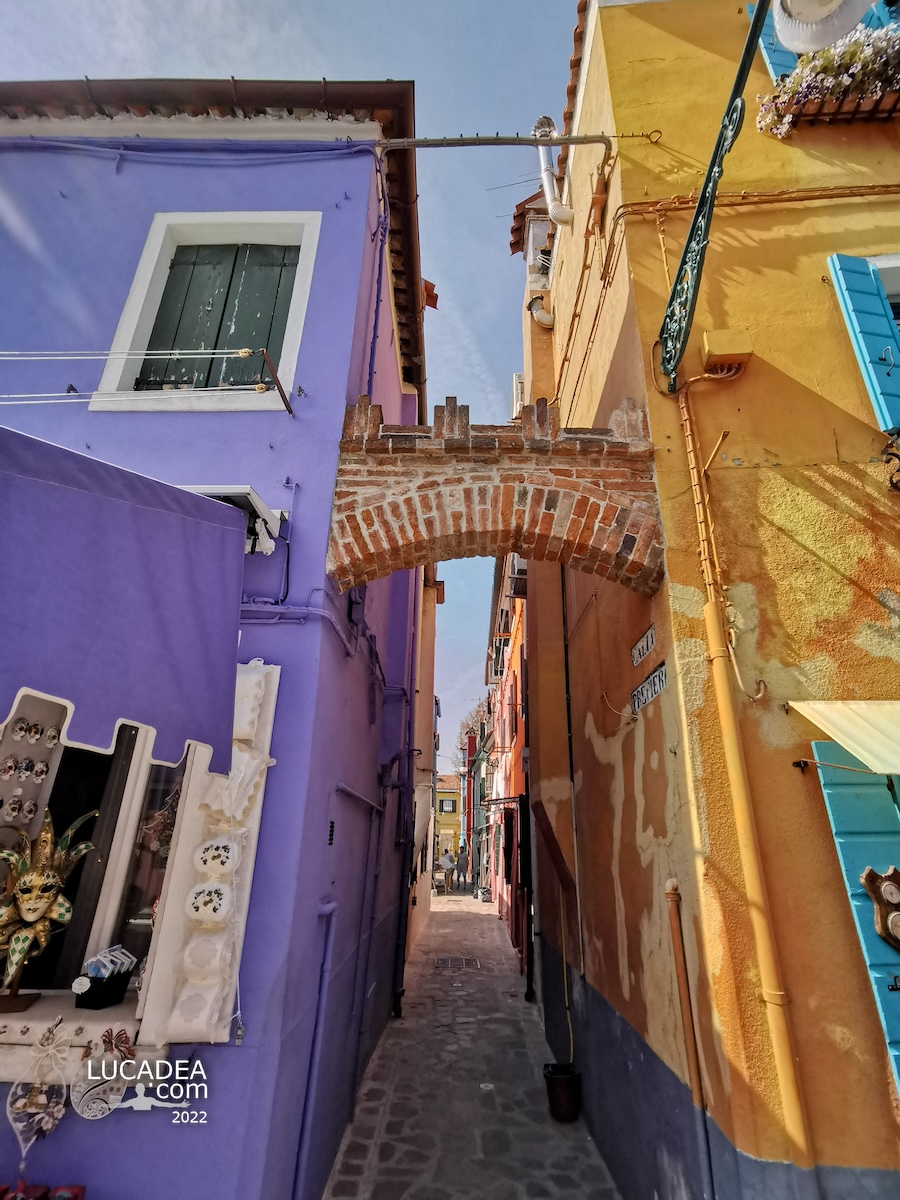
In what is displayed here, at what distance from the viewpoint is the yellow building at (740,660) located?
276 centimetres

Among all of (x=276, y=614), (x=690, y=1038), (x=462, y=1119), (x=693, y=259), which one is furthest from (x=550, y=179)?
(x=462, y=1119)

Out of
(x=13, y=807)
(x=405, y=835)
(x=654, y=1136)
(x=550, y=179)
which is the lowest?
(x=654, y=1136)

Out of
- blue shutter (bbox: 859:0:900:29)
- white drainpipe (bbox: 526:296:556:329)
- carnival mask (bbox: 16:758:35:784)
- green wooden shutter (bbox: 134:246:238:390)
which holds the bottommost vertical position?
carnival mask (bbox: 16:758:35:784)

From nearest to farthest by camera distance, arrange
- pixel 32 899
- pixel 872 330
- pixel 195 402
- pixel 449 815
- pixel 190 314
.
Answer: pixel 32 899 < pixel 872 330 < pixel 195 402 < pixel 190 314 < pixel 449 815

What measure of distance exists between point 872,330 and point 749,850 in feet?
11.9

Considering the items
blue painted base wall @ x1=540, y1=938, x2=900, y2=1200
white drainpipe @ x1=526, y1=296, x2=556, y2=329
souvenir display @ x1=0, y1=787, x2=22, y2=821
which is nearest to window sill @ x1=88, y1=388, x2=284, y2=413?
souvenir display @ x1=0, y1=787, x2=22, y2=821

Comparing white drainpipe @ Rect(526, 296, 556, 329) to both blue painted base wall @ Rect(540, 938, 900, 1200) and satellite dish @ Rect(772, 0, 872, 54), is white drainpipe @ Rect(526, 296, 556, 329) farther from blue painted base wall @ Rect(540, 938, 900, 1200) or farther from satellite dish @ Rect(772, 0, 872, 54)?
blue painted base wall @ Rect(540, 938, 900, 1200)

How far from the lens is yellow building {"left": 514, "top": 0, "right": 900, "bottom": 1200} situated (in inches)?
109

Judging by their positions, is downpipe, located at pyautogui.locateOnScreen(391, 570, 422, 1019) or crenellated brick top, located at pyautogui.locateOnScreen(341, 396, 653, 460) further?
downpipe, located at pyautogui.locateOnScreen(391, 570, 422, 1019)

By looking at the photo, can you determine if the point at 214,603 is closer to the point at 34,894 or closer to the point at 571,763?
the point at 34,894

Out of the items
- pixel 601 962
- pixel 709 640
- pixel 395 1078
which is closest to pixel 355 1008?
pixel 395 1078

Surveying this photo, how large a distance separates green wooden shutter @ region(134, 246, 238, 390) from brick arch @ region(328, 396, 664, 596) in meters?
1.88

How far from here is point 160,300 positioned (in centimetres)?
514

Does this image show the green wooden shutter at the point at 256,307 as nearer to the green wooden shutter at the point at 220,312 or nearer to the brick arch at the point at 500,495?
the green wooden shutter at the point at 220,312
